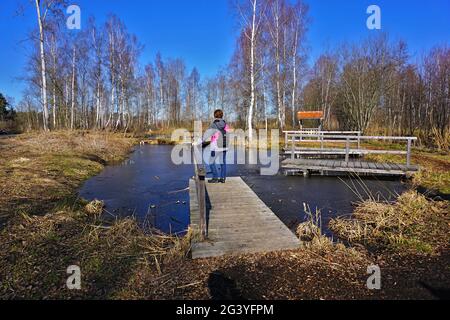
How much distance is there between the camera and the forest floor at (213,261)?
10.6 ft

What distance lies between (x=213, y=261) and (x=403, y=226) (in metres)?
3.37

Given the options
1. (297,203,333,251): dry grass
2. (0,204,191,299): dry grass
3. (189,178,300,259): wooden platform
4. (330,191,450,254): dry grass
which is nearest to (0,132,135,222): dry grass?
(0,204,191,299): dry grass

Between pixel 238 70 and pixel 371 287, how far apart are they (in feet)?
78.0

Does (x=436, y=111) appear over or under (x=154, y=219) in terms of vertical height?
over

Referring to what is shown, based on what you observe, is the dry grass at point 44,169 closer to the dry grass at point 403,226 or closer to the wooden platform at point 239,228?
the wooden platform at point 239,228

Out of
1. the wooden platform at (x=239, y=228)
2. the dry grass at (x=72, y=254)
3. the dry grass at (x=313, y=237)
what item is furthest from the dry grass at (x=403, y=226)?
the dry grass at (x=72, y=254)

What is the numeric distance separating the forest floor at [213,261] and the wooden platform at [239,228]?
0.19 m

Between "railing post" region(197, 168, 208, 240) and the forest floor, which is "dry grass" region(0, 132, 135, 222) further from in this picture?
"railing post" region(197, 168, 208, 240)

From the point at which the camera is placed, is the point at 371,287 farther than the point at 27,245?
No

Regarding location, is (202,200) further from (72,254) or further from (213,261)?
(72,254)
